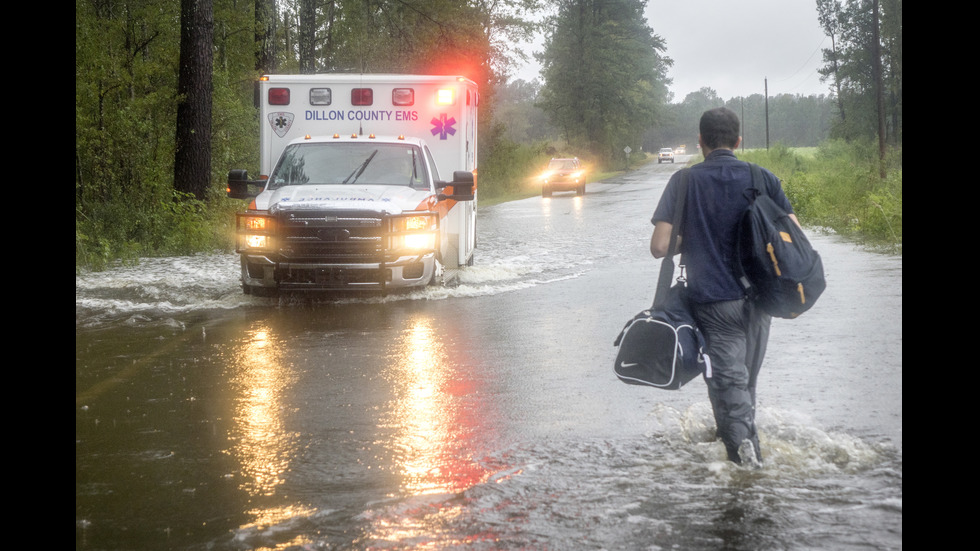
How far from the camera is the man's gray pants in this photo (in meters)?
5.22

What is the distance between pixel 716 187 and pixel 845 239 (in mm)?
14581

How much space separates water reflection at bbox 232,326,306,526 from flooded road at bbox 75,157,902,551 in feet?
0.07

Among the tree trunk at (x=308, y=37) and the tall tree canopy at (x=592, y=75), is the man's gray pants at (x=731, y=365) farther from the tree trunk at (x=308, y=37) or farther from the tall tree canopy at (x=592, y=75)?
the tall tree canopy at (x=592, y=75)

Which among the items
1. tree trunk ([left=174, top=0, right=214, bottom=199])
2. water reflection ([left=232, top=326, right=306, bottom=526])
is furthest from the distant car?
water reflection ([left=232, top=326, right=306, bottom=526])

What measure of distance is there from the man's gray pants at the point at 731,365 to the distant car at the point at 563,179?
37376mm

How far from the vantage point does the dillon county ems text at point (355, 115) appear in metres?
13.8

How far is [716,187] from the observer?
17.2ft

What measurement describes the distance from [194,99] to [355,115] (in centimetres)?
666

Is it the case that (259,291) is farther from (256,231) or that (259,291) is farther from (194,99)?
(194,99)

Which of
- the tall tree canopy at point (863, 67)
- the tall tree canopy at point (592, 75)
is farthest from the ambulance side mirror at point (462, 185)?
the tall tree canopy at point (592, 75)

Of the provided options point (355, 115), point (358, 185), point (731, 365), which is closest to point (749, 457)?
point (731, 365)
